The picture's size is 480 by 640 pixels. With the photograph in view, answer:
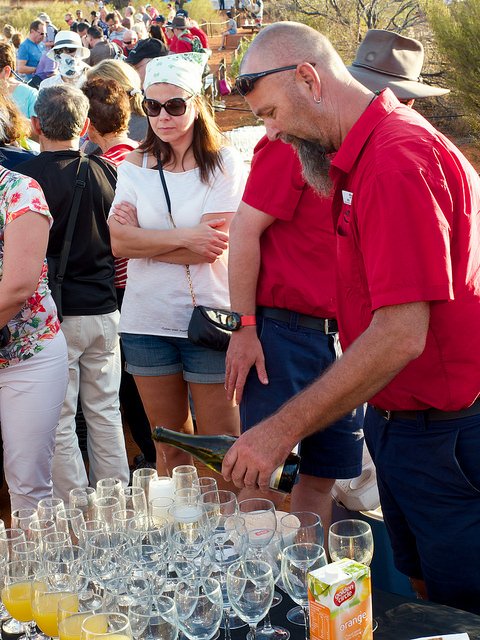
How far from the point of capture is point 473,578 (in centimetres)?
255

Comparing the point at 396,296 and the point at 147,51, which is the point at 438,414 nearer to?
the point at 396,296

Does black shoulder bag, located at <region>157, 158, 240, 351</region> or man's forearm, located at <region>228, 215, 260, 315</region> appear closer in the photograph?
man's forearm, located at <region>228, 215, 260, 315</region>

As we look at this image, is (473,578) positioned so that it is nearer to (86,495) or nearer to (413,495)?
(413,495)

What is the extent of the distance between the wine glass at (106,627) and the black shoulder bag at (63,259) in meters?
2.45

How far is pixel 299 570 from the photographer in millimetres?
2047

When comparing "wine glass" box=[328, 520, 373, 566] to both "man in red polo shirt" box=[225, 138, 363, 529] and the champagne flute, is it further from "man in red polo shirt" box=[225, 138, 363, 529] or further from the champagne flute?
"man in red polo shirt" box=[225, 138, 363, 529]

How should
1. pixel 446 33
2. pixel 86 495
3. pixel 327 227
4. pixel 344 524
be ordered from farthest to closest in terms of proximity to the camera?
pixel 446 33 → pixel 327 227 → pixel 86 495 → pixel 344 524

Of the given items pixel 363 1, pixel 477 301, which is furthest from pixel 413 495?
pixel 363 1

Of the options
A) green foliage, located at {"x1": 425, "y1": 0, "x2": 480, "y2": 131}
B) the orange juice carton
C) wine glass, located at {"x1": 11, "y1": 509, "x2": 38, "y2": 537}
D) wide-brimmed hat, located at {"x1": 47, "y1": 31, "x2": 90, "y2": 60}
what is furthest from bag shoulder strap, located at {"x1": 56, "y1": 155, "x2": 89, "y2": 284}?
green foliage, located at {"x1": 425, "y1": 0, "x2": 480, "y2": 131}

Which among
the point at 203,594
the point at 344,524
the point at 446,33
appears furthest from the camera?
the point at 446,33

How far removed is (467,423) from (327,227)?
1067 millimetres

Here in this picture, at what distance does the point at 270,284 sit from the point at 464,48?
42.2 feet

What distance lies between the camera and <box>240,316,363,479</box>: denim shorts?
10.8 feet

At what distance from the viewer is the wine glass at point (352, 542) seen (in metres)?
2.21
